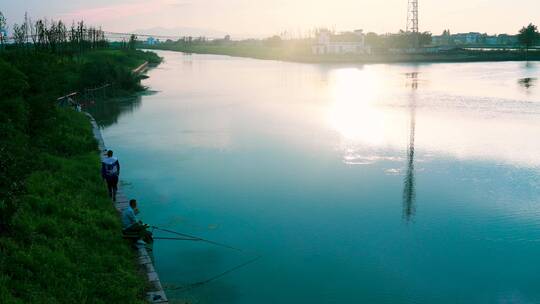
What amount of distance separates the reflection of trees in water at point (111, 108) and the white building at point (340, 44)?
118744mm

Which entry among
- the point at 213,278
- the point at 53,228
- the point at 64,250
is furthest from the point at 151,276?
the point at 53,228

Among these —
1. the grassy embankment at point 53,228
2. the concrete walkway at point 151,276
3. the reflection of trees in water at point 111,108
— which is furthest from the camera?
the reflection of trees in water at point 111,108

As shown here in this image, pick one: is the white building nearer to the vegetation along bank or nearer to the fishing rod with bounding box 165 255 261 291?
the vegetation along bank

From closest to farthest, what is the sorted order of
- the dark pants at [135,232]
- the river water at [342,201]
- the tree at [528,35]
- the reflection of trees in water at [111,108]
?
1. the river water at [342,201]
2. the dark pants at [135,232]
3. the reflection of trees in water at [111,108]
4. the tree at [528,35]

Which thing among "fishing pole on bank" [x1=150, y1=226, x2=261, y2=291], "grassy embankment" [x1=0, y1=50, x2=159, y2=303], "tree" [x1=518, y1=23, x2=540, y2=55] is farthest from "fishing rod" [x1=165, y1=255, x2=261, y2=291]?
"tree" [x1=518, y1=23, x2=540, y2=55]

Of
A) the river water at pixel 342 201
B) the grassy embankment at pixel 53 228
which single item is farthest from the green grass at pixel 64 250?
the river water at pixel 342 201

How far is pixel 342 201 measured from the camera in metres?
18.2

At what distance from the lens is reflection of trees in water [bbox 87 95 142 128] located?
121 ft

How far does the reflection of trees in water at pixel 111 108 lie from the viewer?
37031 mm

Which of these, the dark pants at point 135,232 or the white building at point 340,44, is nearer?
the dark pants at point 135,232

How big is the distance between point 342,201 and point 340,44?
496ft

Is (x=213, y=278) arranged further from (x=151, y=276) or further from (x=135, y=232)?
(x=135, y=232)

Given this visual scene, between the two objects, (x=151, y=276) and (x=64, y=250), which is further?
(x=151, y=276)

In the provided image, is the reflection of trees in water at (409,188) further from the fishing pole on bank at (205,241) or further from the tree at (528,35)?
the tree at (528,35)
